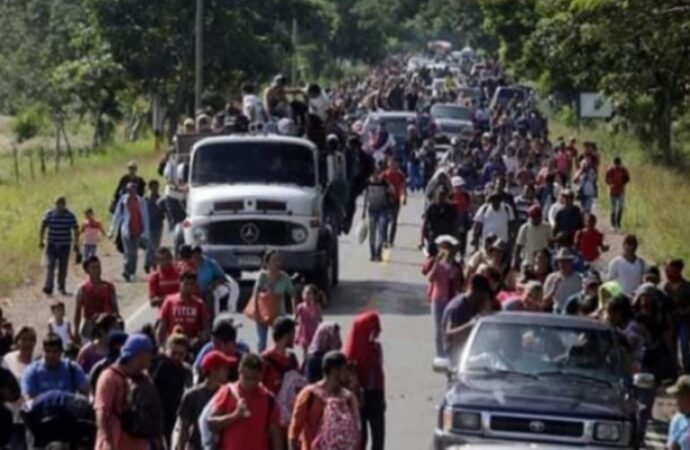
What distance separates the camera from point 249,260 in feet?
103

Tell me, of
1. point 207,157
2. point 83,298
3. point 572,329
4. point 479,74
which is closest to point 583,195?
point 207,157

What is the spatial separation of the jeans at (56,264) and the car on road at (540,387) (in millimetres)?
14069

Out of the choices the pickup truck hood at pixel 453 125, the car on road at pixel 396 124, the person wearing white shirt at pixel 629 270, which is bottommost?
the pickup truck hood at pixel 453 125

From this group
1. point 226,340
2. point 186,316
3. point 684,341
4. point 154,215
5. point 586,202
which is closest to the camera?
point 226,340

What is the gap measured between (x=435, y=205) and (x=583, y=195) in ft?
41.5

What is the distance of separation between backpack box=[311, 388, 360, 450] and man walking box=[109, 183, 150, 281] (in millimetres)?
19230

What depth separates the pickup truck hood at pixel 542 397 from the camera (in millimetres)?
17766

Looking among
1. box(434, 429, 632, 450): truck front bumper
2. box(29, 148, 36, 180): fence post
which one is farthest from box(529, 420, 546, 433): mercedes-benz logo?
box(29, 148, 36, 180): fence post

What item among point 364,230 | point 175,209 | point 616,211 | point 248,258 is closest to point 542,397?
point 248,258

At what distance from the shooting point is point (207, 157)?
104 feet

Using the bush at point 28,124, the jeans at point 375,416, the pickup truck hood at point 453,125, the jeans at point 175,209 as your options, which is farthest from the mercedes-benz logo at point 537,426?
the bush at point 28,124

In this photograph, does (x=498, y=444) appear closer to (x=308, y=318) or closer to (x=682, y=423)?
(x=682, y=423)

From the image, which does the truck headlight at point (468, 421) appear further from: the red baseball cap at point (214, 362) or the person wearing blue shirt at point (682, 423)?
the red baseball cap at point (214, 362)

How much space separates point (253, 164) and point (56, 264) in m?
3.77
